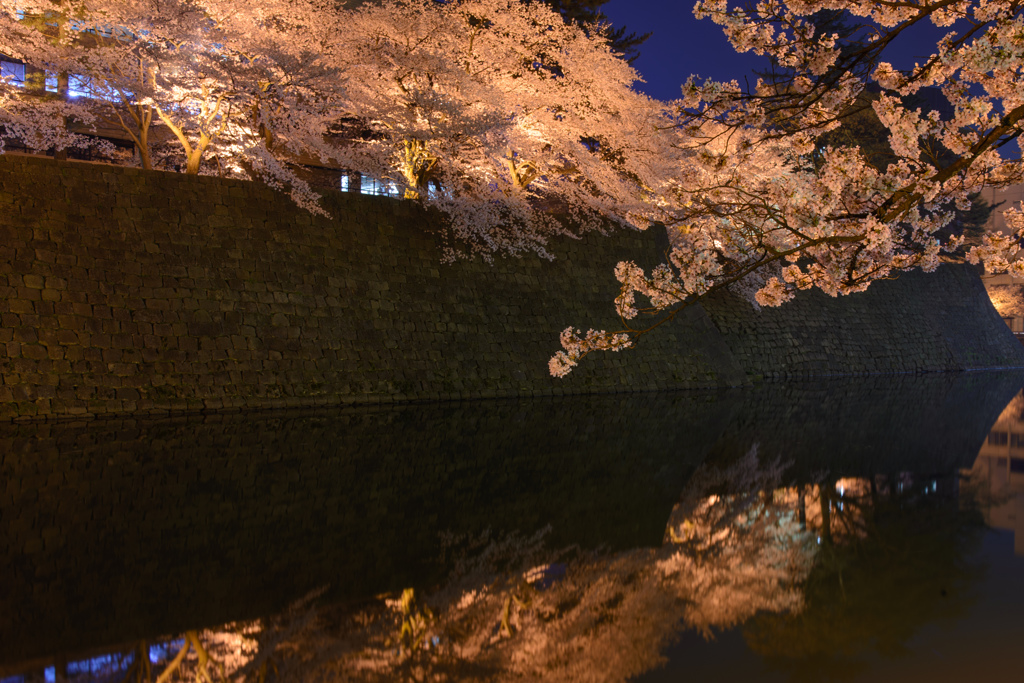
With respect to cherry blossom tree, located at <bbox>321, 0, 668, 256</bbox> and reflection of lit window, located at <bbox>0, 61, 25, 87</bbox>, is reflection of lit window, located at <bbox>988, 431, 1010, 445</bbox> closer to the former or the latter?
cherry blossom tree, located at <bbox>321, 0, 668, 256</bbox>

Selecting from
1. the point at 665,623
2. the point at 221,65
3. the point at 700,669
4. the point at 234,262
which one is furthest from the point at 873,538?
the point at 221,65

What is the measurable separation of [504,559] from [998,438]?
24.3 feet

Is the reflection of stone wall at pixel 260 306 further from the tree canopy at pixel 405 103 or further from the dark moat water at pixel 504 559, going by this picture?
the dark moat water at pixel 504 559

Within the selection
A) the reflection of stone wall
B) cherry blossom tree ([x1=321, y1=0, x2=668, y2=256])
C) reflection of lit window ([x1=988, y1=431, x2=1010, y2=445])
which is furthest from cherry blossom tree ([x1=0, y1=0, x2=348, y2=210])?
reflection of lit window ([x1=988, y1=431, x2=1010, y2=445])

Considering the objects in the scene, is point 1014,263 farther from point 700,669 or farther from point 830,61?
point 700,669

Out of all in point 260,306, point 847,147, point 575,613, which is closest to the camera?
point 575,613

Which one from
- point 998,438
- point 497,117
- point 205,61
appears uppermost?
point 205,61

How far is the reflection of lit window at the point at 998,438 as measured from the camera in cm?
831

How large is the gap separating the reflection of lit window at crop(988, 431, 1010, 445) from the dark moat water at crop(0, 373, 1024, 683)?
0.71 meters

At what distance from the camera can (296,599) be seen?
10.3ft

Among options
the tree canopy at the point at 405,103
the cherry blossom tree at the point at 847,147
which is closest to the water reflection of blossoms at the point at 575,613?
the cherry blossom tree at the point at 847,147

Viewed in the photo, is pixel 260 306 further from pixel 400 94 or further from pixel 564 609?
pixel 564 609

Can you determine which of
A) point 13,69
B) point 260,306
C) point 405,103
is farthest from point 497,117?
point 13,69

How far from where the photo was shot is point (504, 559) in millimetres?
3760
